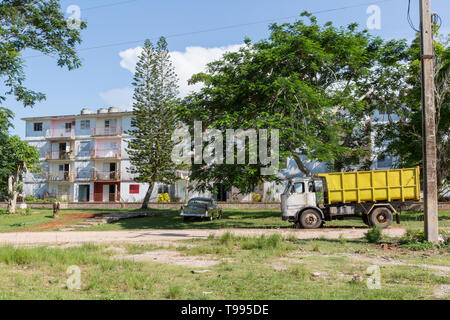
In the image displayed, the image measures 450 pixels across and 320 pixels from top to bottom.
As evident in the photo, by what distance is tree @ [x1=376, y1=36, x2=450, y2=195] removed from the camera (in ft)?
68.3

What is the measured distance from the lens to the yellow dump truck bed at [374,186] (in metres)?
17.5

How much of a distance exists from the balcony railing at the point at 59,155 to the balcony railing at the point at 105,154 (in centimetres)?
339

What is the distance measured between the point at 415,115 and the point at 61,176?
4547cm

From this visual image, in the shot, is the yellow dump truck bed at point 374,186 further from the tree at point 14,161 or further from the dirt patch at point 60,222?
the tree at point 14,161

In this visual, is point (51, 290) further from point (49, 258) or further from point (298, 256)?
point (298, 256)

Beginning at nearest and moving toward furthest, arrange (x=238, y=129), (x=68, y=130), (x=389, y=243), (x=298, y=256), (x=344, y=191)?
1. (x=298, y=256)
2. (x=389, y=243)
3. (x=344, y=191)
4. (x=238, y=129)
5. (x=68, y=130)

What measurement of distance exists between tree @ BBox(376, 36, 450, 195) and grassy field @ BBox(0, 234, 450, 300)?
11.7 meters

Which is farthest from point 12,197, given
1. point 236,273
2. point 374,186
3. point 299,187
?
point 236,273

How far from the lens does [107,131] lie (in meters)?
52.5

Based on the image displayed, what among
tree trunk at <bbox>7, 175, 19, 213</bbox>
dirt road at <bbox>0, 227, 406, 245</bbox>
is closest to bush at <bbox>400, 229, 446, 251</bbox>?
dirt road at <bbox>0, 227, 406, 245</bbox>

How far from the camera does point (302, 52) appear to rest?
21016mm
